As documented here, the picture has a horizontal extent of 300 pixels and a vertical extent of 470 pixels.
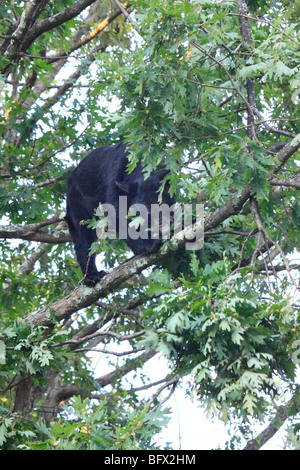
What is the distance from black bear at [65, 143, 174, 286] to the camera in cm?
578

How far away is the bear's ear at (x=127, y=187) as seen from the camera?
5832mm

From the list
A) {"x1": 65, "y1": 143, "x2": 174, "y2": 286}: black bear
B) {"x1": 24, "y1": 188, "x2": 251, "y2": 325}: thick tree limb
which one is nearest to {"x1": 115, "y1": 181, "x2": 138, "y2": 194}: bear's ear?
{"x1": 65, "y1": 143, "x2": 174, "y2": 286}: black bear

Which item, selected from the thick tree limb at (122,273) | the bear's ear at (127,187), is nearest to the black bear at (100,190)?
the bear's ear at (127,187)

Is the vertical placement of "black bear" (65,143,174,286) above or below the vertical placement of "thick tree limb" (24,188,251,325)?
above

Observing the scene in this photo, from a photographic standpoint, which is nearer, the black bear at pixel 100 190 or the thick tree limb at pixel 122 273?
the thick tree limb at pixel 122 273

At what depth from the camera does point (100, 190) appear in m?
6.25

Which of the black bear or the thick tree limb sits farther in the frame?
the black bear

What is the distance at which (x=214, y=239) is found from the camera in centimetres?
551

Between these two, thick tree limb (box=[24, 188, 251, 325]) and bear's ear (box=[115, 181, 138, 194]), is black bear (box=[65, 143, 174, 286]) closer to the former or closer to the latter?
bear's ear (box=[115, 181, 138, 194])

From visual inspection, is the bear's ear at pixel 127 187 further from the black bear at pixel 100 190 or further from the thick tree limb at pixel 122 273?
the thick tree limb at pixel 122 273

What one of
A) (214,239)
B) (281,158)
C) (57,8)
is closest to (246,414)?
(281,158)

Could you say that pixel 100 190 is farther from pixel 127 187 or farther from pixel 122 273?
pixel 122 273

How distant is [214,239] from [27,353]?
1801 millimetres
